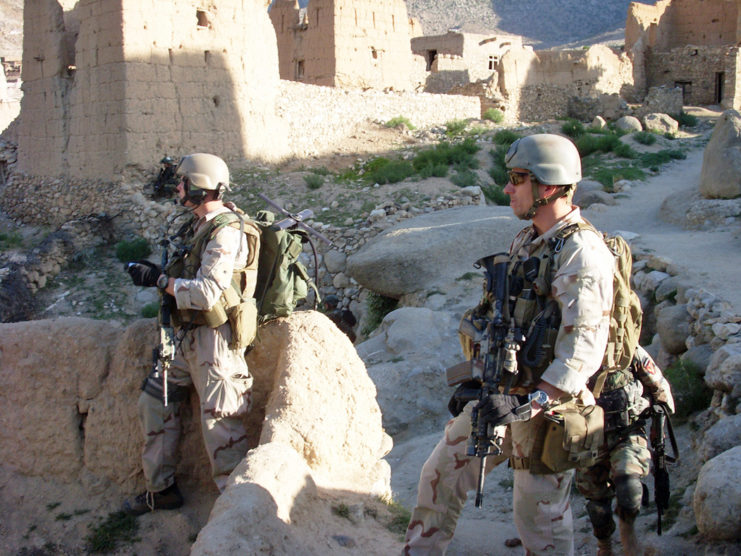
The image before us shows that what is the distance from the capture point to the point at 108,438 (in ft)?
12.3

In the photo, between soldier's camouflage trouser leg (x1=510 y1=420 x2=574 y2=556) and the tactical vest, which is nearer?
soldier's camouflage trouser leg (x1=510 y1=420 x2=574 y2=556)

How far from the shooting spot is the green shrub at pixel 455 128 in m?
18.2

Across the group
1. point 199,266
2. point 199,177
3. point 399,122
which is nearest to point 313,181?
point 399,122

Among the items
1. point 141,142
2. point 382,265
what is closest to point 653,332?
point 382,265

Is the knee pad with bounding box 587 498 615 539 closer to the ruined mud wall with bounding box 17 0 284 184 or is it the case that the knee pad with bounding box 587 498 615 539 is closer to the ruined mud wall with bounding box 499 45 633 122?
the ruined mud wall with bounding box 17 0 284 184

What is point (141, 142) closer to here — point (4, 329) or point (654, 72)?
point (4, 329)

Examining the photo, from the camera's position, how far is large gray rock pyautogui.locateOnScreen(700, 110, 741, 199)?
34.1ft

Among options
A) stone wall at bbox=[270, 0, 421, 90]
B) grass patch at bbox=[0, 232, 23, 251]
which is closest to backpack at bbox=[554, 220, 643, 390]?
grass patch at bbox=[0, 232, 23, 251]

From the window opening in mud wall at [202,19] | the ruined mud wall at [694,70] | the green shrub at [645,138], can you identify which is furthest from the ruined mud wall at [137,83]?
the ruined mud wall at [694,70]

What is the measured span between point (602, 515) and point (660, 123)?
20.1 m

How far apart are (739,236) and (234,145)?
29.2 ft

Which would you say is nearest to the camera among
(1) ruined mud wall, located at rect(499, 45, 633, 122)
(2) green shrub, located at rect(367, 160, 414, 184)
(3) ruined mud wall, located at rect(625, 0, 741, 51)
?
(2) green shrub, located at rect(367, 160, 414, 184)

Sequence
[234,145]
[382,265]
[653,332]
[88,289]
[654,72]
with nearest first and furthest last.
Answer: [653,332], [382,265], [88,289], [234,145], [654,72]

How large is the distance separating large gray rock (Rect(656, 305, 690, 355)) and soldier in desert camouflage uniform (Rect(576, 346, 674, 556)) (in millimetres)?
2708
